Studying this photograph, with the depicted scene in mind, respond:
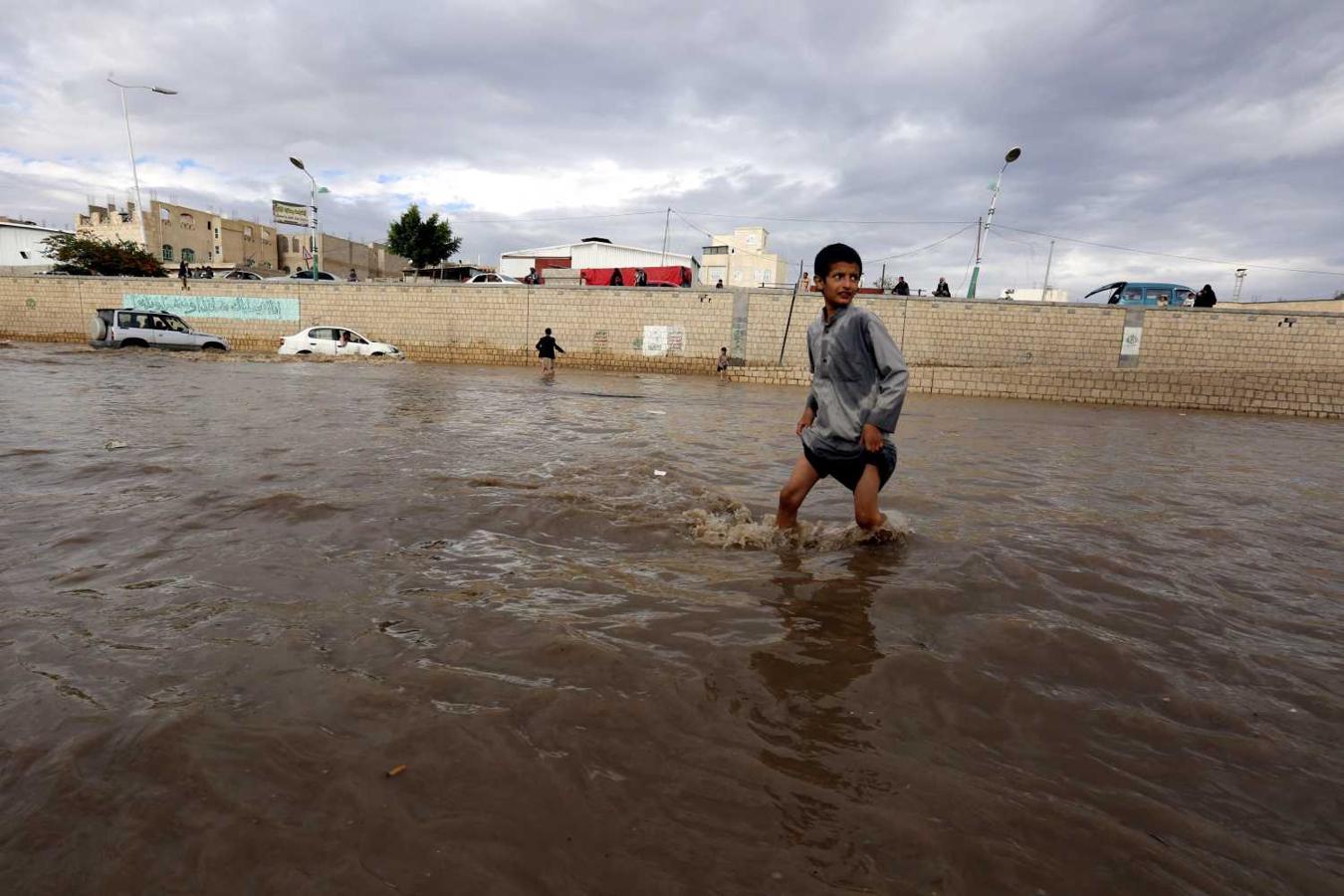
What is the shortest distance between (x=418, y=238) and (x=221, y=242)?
20.6 metres

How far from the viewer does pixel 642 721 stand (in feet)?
6.32

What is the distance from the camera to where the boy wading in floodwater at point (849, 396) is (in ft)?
11.1

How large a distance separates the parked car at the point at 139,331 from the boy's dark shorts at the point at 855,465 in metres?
21.8

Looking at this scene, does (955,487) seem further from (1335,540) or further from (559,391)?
(559,391)

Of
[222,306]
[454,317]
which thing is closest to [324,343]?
[454,317]

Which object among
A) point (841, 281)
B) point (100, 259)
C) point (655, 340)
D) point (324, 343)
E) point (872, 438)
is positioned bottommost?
point (324, 343)

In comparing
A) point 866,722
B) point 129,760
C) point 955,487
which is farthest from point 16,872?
point 955,487

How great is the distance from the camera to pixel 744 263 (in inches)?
2245

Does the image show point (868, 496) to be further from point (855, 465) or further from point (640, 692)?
point (640, 692)

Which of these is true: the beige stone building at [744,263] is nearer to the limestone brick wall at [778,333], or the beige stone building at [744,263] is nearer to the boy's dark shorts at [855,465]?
the limestone brick wall at [778,333]

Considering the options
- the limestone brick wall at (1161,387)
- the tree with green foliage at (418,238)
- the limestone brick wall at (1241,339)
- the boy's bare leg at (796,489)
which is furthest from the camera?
the tree with green foliage at (418,238)

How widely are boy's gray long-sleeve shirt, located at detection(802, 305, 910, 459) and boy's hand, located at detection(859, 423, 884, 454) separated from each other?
0.03 meters

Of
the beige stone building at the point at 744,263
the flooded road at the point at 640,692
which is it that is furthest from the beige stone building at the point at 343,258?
the flooded road at the point at 640,692

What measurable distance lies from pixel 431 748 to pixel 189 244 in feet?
220
